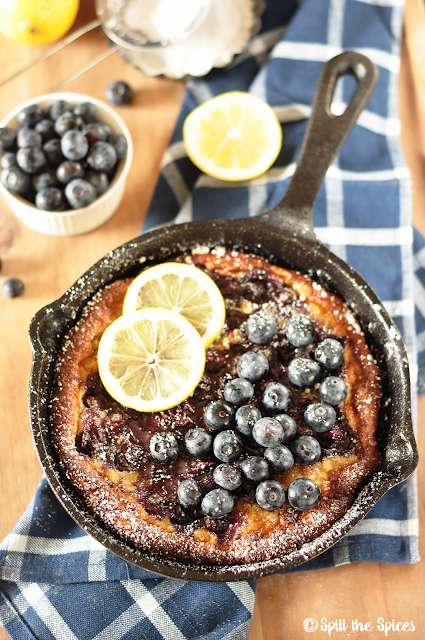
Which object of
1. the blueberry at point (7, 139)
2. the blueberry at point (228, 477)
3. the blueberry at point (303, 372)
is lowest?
the blueberry at point (228, 477)

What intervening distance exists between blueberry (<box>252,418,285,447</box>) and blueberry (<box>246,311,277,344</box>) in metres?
0.33

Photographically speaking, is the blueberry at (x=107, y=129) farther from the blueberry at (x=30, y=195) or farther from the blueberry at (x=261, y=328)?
the blueberry at (x=261, y=328)

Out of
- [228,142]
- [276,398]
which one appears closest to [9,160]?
[228,142]

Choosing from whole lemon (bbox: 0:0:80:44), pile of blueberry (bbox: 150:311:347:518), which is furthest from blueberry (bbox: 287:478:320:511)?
whole lemon (bbox: 0:0:80:44)

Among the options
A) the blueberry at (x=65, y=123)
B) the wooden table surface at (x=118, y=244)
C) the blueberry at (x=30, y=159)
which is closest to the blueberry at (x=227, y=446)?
the wooden table surface at (x=118, y=244)

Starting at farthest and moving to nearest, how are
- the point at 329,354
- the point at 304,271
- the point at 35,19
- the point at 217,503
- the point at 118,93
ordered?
the point at 118,93
the point at 35,19
the point at 304,271
the point at 329,354
the point at 217,503

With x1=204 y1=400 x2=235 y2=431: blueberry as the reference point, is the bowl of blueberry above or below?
above

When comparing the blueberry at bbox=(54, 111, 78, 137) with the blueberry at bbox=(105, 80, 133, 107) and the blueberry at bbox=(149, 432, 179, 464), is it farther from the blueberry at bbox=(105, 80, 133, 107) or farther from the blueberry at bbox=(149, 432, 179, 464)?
the blueberry at bbox=(149, 432, 179, 464)

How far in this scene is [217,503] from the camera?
177cm

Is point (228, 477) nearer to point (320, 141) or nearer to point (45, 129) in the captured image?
point (320, 141)

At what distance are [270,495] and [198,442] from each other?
0.29 m

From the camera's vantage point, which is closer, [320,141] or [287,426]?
[287,426]

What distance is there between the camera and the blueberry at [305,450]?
6.11ft

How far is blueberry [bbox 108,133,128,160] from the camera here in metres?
2.44
